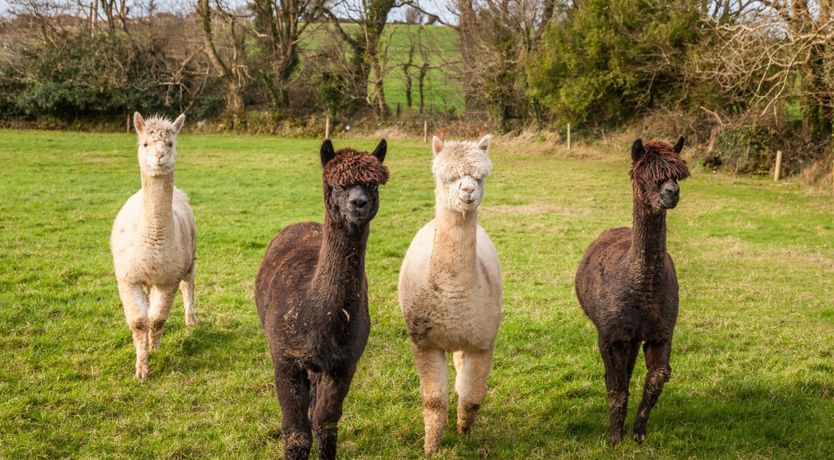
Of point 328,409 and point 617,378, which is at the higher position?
point 328,409

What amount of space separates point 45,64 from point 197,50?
23.8 ft

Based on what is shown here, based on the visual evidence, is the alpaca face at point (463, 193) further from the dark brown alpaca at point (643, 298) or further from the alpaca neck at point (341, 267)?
the dark brown alpaca at point (643, 298)

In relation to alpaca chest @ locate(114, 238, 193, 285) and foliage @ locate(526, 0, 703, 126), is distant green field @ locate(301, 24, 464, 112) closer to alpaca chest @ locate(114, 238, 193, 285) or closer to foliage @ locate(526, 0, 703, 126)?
foliage @ locate(526, 0, 703, 126)

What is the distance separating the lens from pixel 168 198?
617 cm

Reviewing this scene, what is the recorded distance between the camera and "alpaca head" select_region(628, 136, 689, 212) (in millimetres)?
4465

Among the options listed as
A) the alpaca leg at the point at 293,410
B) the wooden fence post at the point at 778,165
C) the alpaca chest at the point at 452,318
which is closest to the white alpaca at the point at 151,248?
the alpaca leg at the point at 293,410

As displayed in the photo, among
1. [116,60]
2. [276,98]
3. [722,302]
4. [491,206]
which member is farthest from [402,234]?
[116,60]

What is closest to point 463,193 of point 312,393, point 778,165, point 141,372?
point 312,393

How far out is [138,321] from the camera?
5.84m

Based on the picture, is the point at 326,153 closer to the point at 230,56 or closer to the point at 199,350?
the point at 199,350

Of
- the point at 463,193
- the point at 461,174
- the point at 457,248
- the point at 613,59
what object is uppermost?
the point at 613,59

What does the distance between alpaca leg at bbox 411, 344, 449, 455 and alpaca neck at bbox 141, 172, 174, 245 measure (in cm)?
276

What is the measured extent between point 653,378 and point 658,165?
4.78ft

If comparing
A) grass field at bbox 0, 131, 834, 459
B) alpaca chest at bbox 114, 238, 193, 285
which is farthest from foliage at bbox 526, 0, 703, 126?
alpaca chest at bbox 114, 238, 193, 285
